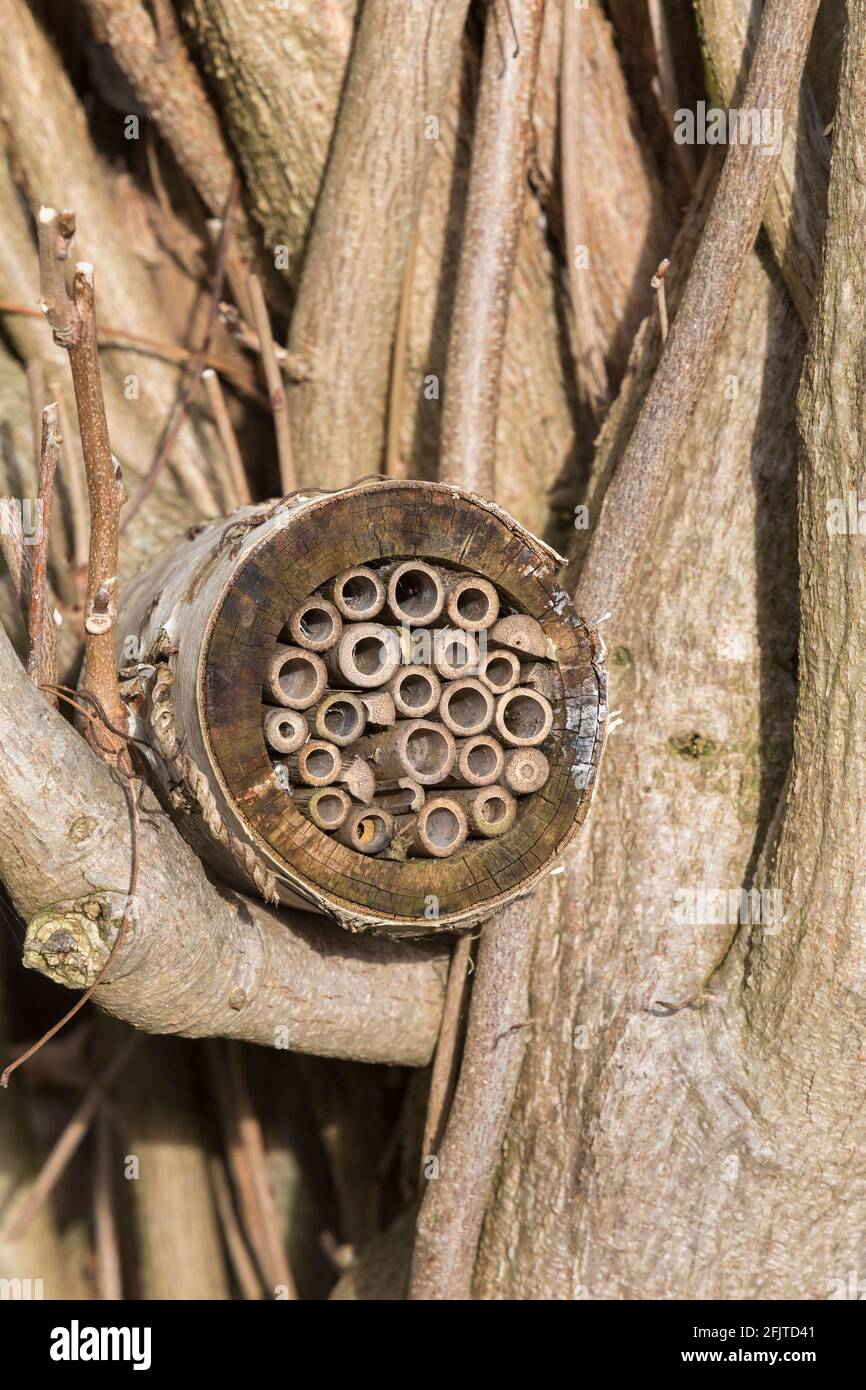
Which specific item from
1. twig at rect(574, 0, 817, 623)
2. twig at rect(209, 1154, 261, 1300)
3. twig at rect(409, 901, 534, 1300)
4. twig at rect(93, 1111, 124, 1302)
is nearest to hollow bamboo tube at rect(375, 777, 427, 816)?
twig at rect(409, 901, 534, 1300)

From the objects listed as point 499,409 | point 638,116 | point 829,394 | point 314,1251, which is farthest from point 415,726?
point 314,1251

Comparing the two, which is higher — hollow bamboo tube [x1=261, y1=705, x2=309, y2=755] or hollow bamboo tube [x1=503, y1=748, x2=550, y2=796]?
hollow bamboo tube [x1=261, y1=705, x2=309, y2=755]

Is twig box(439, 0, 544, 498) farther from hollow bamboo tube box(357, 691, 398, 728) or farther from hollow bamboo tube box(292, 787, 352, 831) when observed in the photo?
hollow bamboo tube box(292, 787, 352, 831)

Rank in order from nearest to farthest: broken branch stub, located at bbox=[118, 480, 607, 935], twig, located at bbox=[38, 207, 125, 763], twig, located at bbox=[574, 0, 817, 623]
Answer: twig, located at bbox=[38, 207, 125, 763], broken branch stub, located at bbox=[118, 480, 607, 935], twig, located at bbox=[574, 0, 817, 623]

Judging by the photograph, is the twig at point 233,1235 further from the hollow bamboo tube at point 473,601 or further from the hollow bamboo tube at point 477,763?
the hollow bamboo tube at point 473,601

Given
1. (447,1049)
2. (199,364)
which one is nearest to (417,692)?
(447,1049)
